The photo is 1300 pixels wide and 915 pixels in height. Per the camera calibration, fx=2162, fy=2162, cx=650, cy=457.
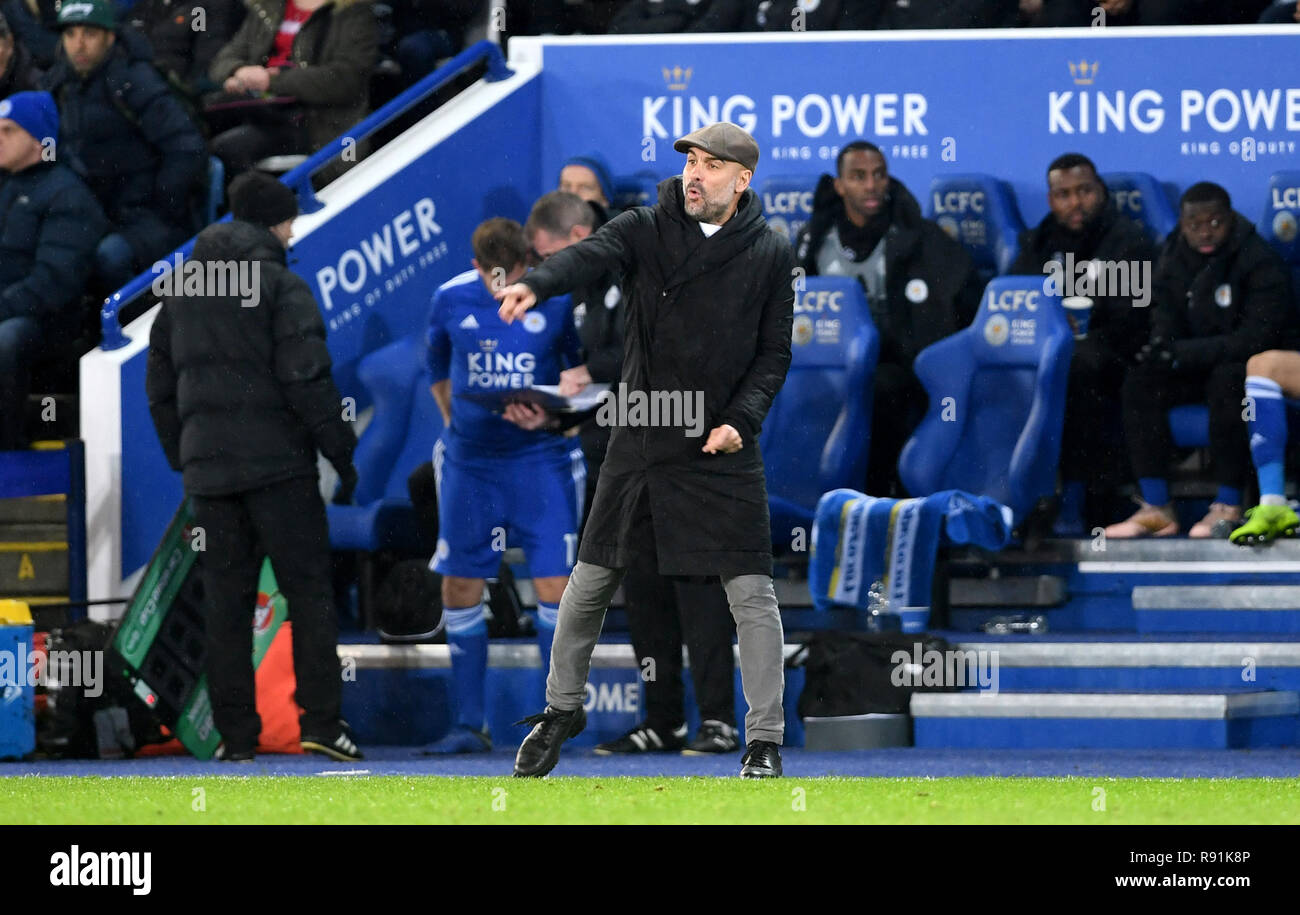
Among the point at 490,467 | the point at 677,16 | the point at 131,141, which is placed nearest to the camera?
the point at 490,467

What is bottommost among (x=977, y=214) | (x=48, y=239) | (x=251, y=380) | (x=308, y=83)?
(x=251, y=380)

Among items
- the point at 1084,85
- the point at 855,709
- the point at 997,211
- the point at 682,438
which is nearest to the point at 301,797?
the point at 682,438

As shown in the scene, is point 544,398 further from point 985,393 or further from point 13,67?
point 13,67

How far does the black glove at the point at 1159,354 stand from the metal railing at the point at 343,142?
385 centimetres

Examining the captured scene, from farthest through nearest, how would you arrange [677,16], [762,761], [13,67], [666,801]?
[677,16] < [13,67] < [762,761] < [666,801]

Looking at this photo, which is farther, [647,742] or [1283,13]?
[1283,13]

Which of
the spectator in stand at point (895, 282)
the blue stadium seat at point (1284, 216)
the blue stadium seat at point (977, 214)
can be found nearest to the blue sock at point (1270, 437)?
the blue stadium seat at point (1284, 216)

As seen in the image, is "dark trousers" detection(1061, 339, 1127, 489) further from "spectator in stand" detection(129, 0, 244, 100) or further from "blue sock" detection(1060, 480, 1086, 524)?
"spectator in stand" detection(129, 0, 244, 100)

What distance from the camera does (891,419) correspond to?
9.63m

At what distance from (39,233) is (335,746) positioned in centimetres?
340

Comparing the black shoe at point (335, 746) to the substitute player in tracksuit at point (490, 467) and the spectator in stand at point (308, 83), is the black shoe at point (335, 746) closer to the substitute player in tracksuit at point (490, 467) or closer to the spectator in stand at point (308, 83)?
the substitute player in tracksuit at point (490, 467)

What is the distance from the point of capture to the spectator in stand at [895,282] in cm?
Answer: 965

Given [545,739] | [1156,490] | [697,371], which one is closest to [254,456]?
[545,739]
